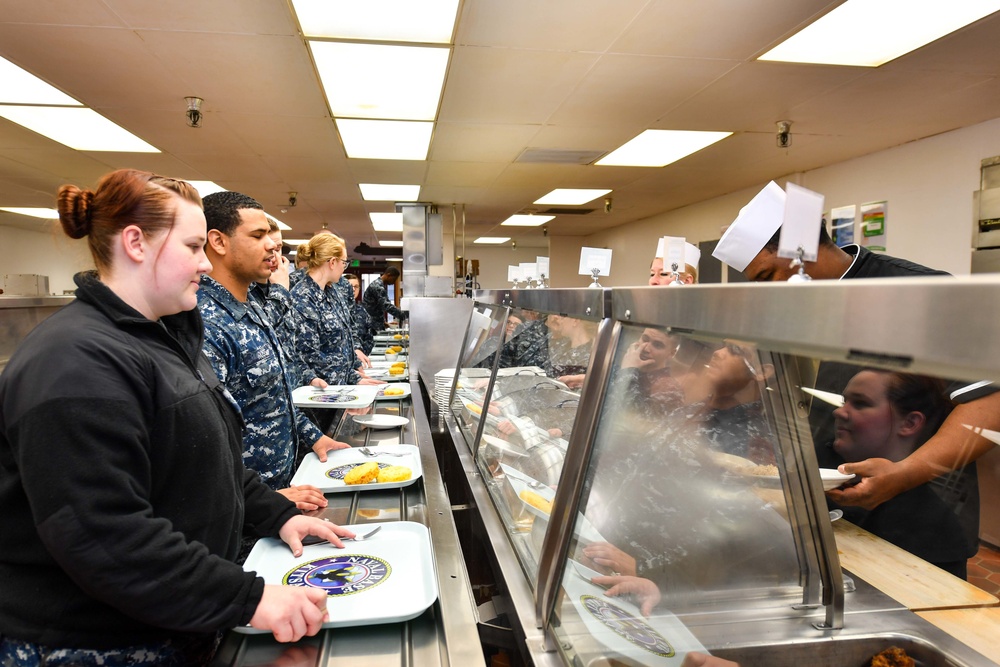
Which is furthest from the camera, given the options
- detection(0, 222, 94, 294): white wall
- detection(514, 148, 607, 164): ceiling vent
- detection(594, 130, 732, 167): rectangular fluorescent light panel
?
detection(0, 222, 94, 294): white wall

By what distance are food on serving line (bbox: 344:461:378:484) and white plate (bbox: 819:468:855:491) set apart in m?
1.11

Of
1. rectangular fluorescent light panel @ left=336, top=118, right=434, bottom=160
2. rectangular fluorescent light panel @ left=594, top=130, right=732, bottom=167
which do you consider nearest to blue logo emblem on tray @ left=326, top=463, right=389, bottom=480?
rectangular fluorescent light panel @ left=336, top=118, right=434, bottom=160

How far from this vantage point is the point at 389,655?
3.10 feet

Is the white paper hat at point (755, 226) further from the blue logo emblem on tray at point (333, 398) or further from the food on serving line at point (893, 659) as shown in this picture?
the blue logo emblem on tray at point (333, 398)

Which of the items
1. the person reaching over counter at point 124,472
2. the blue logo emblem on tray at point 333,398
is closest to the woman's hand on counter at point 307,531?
the person reaching over counter at point 124,472

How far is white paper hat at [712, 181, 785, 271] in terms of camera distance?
182cm

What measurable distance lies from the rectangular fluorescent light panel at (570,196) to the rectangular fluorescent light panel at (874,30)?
437 centimetres

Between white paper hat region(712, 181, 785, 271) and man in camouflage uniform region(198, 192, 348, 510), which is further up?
white paper hat region(712, 181, 785, 271)

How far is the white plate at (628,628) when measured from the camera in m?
0.83

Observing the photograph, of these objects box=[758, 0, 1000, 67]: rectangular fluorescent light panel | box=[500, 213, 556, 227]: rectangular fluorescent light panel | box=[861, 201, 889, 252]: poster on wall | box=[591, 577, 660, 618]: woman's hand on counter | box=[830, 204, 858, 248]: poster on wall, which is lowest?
box=[591, 577, 660, 618]: woman's hand on counter

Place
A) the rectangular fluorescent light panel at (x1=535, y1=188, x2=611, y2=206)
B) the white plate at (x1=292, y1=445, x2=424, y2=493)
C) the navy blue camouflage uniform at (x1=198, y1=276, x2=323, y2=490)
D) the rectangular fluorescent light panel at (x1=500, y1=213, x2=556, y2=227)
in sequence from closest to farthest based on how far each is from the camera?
the white plate at (x1=292, y1=445, x2=424, y2=493), the navy blue camouflage uniform at (x1=198, y1=276, x2=323, y2=490), the rectangular fluorescent light panel at (x1=535, y1=188, x2=611, y2=206), the rectangular fluorescent light panel at (x1=500, y1=213, x2=556, y2=227)

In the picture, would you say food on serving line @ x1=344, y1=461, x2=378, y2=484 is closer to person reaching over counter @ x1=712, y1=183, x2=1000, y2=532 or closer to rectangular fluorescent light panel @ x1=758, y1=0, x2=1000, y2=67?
person reaching over counter @ x1=712, y1=183, x2=1000, y2=532

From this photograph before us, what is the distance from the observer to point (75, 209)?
101cm

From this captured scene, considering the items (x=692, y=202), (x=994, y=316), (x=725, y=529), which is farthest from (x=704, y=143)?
(x=994, y=316)
